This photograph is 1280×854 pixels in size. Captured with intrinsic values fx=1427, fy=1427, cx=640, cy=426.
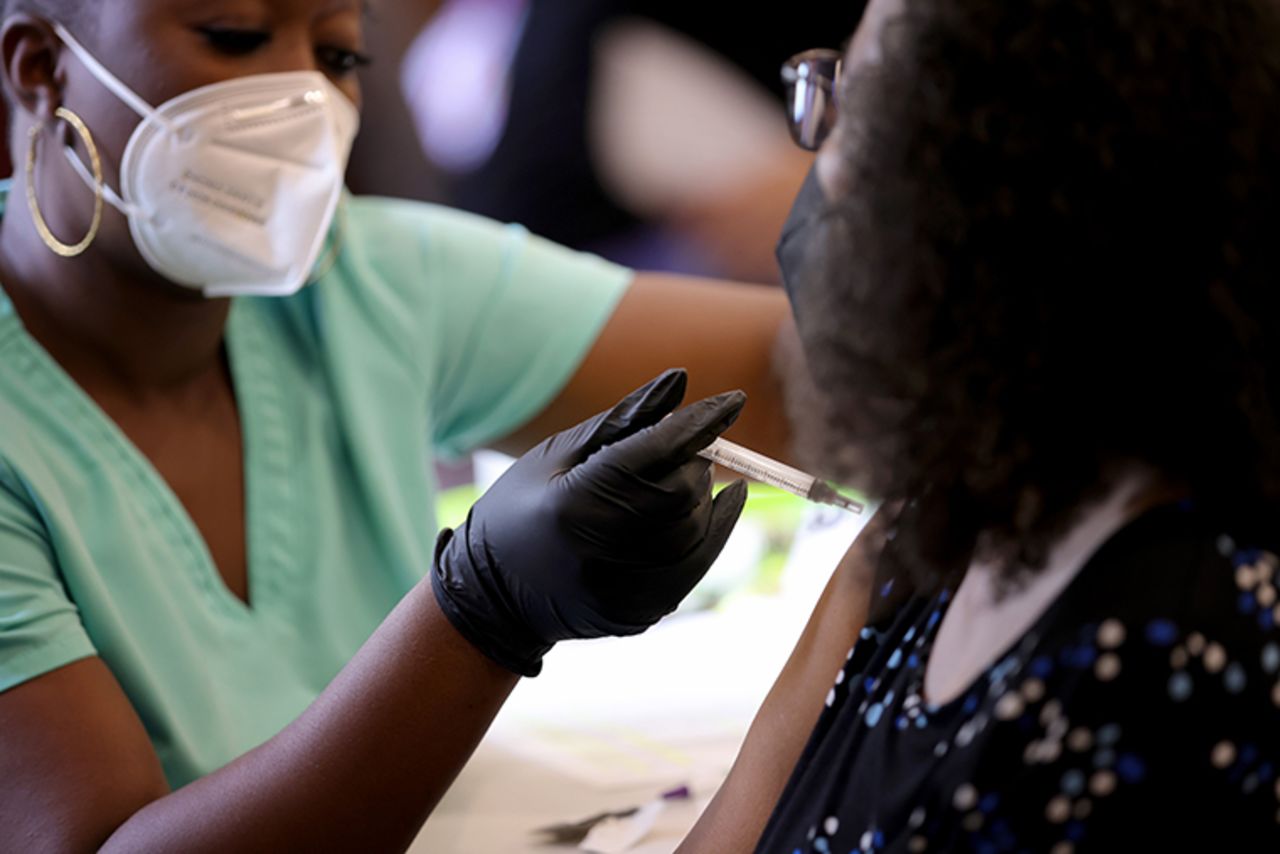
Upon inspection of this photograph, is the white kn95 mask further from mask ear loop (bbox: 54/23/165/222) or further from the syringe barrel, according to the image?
the syringe barrel

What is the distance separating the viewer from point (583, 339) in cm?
176

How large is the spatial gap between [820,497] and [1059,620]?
0.29 meters

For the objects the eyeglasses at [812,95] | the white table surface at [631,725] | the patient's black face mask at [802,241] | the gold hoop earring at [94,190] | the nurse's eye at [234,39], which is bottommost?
the white table surface at [631,725]

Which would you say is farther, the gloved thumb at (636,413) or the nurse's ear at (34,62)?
the nurse's ear at (34,62)

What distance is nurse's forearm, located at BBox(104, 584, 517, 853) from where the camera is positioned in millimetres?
1103

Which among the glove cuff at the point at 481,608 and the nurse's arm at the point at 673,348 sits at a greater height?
the glove cuff at the point at 481,608

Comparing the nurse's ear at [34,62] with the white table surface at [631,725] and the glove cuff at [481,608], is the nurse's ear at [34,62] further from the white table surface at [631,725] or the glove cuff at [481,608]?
the white table surface at [631,725]

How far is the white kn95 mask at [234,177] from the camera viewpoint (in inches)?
54.6

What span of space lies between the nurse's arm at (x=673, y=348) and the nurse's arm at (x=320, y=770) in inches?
26.7

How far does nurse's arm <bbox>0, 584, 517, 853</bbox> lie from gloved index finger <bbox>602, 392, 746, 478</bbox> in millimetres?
215

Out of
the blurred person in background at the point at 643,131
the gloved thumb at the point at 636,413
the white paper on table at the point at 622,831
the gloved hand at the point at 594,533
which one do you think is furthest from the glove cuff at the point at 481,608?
the blurred person in background at the point at 643,131

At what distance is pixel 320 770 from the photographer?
1.12 m

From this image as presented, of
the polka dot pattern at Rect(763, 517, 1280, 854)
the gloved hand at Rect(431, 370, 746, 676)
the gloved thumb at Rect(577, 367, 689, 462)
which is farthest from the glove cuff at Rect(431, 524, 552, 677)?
the polka dot pattern at Rect(763, 517, 1280, 854)

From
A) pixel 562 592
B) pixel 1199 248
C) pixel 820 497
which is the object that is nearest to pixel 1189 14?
pixel 1199 248
